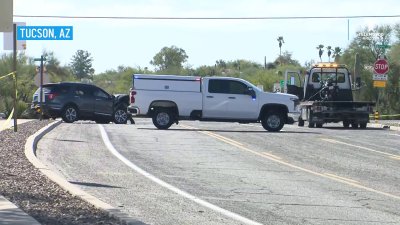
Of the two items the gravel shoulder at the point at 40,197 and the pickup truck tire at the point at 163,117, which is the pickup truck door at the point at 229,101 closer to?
the pickup truck tire at the point at 163,117

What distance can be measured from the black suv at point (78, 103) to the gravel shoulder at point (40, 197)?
1709 centimetres

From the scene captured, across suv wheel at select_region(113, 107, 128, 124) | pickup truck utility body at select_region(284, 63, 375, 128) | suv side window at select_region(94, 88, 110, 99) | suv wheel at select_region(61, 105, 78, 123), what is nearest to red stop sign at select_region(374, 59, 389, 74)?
pickup truck utility body at select_region(284, 63, 375, 128)

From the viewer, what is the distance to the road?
467 inches

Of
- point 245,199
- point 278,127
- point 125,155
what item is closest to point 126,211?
point 245,199

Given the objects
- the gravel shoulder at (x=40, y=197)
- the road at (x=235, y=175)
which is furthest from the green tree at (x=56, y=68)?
the gravel shoulder at (x=40, y=197)

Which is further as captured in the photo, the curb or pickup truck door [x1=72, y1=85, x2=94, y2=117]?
pickup truck door [x1=72, y1=85, x2=94, y2=117]

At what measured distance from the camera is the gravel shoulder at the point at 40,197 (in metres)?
10.3

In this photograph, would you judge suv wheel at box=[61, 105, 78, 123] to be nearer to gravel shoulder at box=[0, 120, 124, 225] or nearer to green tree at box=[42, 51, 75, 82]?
gravel shoulder at box=[0, 120, 124, 225]

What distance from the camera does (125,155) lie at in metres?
20.0

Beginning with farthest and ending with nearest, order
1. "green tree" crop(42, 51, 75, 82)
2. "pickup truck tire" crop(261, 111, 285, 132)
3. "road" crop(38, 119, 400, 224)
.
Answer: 1. "green tree" crop(42, 51, 75, 82)
2. "pickup truck tire" crop(261, 111, 285, 132)
3. "road" crop(38, 119, 400, 224)

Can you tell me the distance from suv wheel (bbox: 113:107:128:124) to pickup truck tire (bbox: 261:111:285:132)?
8250 mm

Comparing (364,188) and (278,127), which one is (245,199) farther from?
(278,127)

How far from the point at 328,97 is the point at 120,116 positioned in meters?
9.33

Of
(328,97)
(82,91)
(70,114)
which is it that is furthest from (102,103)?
(328,97)
